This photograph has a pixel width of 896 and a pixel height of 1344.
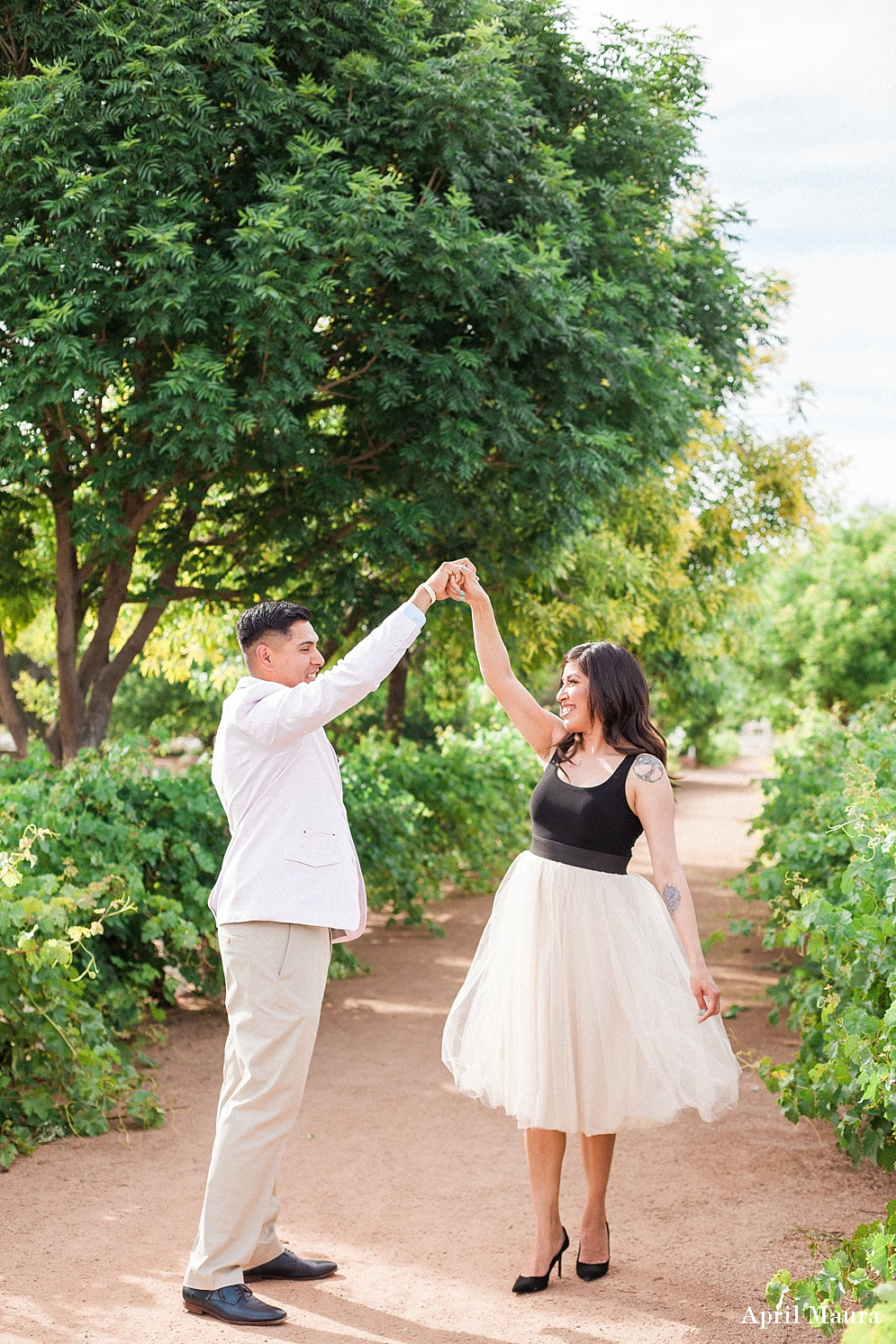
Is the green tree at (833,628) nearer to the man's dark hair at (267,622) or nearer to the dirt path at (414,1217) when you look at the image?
the dirt path at (414,1217)

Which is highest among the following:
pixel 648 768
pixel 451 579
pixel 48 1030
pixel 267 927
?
pixel 451 579

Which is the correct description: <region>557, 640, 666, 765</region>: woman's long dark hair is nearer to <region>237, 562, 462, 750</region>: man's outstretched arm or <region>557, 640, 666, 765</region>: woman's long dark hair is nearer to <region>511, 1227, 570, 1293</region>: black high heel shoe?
<region>237, 562, 462, 750</region>: man's outstretched arm

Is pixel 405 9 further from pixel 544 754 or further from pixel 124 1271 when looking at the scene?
pixel 124 1271

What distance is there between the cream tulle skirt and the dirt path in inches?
24.2

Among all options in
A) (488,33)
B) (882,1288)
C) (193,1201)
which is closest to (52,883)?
(193,1201)

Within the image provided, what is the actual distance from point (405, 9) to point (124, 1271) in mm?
7481

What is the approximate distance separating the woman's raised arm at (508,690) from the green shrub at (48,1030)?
2.00 m

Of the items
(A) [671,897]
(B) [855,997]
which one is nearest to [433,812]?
(B) [855,997]

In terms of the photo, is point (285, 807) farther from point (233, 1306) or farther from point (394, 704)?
point (394, 704)

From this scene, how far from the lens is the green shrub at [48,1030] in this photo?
4.89 meters

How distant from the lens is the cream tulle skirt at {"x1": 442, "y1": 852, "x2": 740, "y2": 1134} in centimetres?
371

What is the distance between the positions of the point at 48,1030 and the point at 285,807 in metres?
2.13

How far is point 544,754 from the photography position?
4.12m

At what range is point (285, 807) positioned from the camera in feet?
12.1
